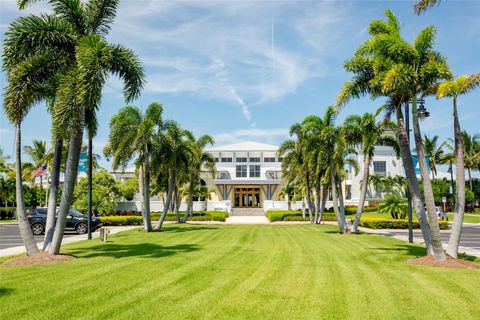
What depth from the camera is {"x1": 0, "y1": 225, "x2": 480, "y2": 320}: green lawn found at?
7.27m

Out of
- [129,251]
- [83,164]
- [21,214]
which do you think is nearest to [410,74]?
[129,251]

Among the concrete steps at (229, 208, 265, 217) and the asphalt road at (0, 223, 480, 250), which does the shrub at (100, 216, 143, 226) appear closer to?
the asphalt road at (0, 223, 480, 250)

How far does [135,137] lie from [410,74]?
59.5ft

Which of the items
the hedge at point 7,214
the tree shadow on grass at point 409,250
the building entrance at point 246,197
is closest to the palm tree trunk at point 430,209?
the tree shadow on grass at point 409,250

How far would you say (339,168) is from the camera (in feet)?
89.7

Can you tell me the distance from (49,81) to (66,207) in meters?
4.57

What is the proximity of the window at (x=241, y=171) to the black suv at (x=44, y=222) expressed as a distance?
41.9 meters

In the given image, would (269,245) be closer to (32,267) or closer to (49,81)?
(32,267)

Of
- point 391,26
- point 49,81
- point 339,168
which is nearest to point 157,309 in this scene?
point 49,81

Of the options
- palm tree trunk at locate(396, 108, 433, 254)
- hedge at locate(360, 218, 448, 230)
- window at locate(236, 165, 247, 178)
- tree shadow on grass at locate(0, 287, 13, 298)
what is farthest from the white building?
tree shadow on grass at locate(0, 287, 13, 298)

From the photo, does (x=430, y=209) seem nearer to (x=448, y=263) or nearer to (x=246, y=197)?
(x=448, y=263)

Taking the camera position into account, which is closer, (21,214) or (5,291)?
(5,291)

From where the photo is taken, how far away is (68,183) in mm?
13523

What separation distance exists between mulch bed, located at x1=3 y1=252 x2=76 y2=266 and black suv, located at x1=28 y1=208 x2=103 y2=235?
559 inches
